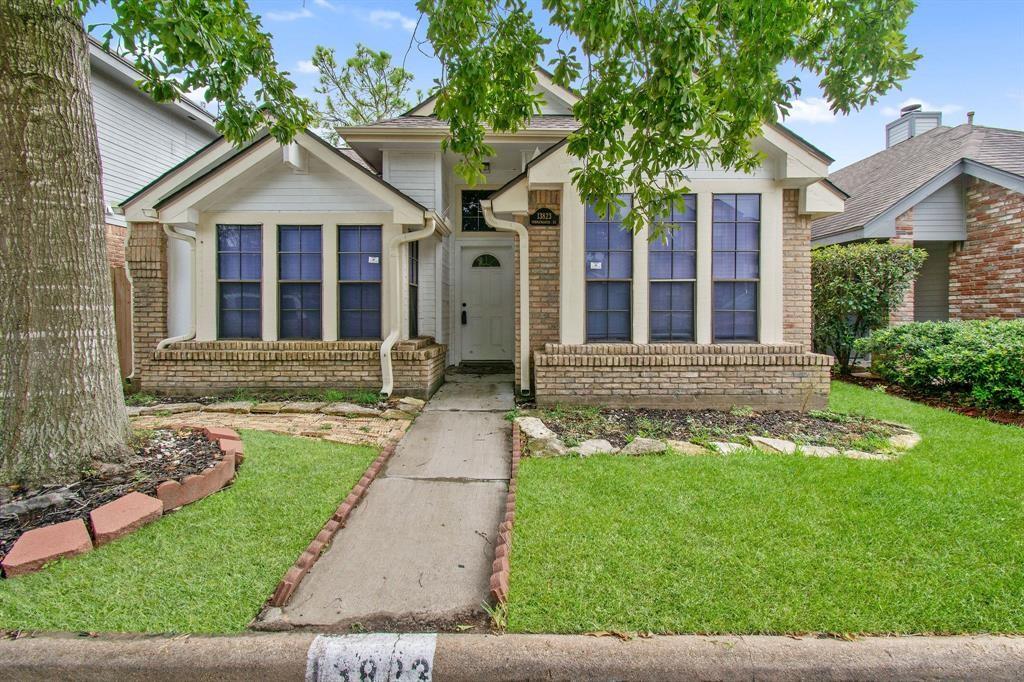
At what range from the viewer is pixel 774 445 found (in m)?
5.04

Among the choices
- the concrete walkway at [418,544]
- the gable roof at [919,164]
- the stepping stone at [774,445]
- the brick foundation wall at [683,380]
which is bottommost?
the concrete walkway at [418,544]

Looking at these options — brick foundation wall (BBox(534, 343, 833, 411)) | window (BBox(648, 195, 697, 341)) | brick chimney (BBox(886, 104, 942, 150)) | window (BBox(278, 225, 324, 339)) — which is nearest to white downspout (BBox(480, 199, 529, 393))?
brick foundation wall (BBox(534, 343, 833, 411))

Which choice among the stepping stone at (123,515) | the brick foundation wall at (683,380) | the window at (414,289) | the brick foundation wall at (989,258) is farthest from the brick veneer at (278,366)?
the brick foundation wall at (989,258)

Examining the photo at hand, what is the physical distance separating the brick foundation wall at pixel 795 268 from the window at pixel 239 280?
7.39m

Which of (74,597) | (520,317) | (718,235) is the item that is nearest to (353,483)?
(74,597)

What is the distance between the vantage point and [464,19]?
420cm

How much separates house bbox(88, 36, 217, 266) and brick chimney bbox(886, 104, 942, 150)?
19478mm

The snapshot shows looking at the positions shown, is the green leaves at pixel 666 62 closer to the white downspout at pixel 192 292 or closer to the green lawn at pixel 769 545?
the green lawn at pixel 769 545

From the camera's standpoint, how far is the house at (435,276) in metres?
6.53

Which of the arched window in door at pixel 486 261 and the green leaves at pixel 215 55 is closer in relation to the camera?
the green leaves at pixel 215 55

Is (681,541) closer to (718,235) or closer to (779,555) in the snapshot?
(779,555)

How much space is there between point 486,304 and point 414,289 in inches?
66.1

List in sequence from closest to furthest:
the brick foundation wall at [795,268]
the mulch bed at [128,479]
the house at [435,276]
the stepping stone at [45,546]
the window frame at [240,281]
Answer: the stepping stone at [45,546], the mulch bed at [128,479], the house at [435,276], the brick foundation wall at [795,268], the window frame at [240,281]

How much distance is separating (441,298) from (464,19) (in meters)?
5.12
